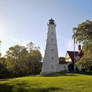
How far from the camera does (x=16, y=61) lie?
39.6m

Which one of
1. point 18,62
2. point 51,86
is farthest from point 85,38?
point 18,62

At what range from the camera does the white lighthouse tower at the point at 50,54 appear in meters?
31.5

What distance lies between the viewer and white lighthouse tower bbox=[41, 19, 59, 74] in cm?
3147

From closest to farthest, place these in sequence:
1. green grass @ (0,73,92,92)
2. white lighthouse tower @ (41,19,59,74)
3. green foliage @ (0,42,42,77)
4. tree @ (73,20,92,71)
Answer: green grass @ (0,73,92,92) < tree @ (73,20,92,71) < white lighthouse tower @ (41,19,59,74) < green foliage @ (0,42,42,77)

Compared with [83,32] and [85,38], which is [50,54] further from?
[83,32]

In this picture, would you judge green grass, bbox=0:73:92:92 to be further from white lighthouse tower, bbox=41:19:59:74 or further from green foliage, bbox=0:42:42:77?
green foliage, bbox=0:42:42:77

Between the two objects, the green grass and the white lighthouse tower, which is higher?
the white lighthouse tower

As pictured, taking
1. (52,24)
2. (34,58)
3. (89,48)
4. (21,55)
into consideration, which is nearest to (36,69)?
(34,58)

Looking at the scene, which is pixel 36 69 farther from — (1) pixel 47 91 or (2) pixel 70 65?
(1) pixel 47 91

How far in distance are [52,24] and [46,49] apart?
8117 millimetres

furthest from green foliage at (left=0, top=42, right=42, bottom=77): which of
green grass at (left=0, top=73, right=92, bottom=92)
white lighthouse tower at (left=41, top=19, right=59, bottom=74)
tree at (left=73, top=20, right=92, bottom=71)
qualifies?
tree at (left=73, top=20, right=92, bottom=71)

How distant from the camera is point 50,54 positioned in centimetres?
3209

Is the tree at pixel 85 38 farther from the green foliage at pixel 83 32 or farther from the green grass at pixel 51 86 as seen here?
the green grass at pixel 51 86

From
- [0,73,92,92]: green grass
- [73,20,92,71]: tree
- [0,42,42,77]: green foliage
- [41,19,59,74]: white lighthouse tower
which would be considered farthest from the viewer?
[0,42,42,77]: green foliage
